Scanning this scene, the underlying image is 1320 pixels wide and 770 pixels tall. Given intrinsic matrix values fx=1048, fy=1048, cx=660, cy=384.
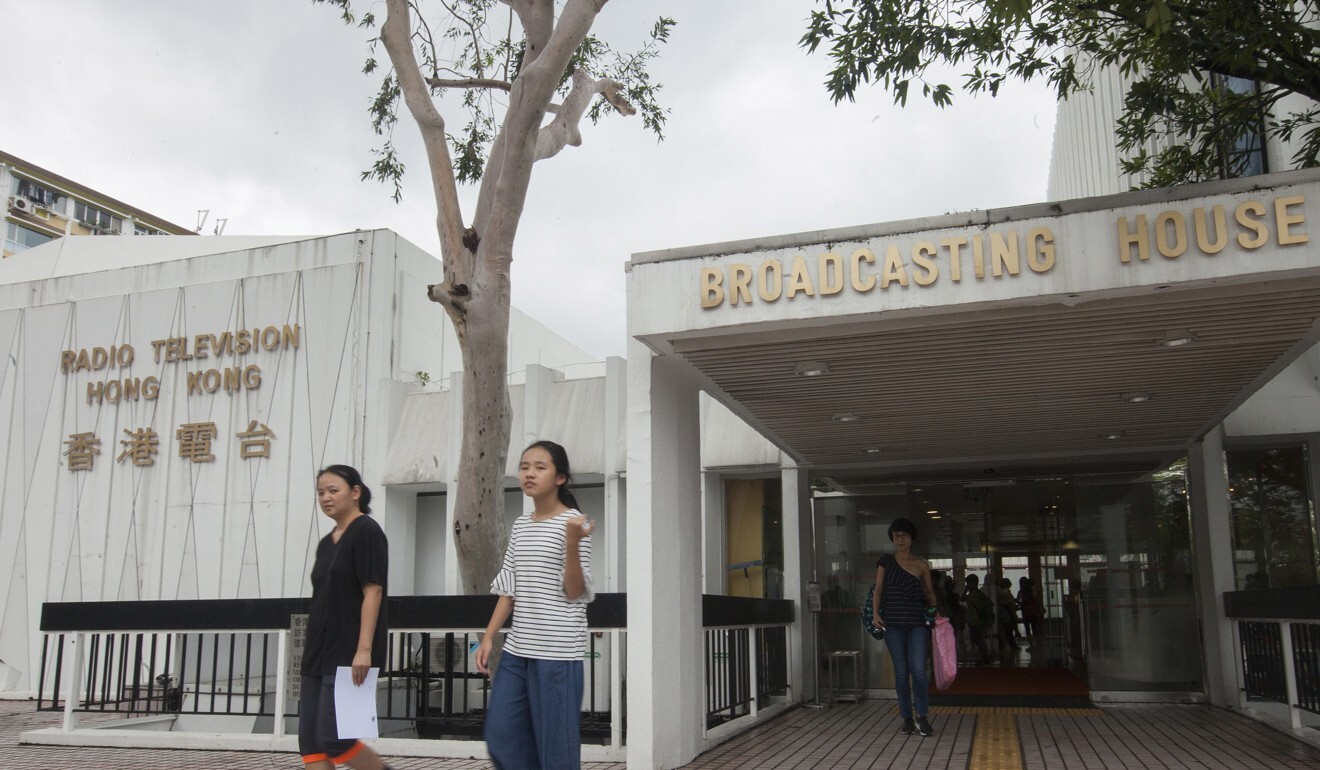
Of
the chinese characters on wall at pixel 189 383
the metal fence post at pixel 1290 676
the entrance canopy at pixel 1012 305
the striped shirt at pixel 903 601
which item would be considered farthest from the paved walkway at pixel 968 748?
the chinese characters on wall at pixel 189 383

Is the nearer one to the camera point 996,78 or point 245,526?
point 996,78

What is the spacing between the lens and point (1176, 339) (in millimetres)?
6480

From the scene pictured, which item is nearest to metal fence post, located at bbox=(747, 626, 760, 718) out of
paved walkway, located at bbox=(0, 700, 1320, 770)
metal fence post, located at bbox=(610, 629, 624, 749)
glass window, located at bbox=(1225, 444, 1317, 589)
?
paved walkway, located at bbox=(0, 700, 1320, 770)

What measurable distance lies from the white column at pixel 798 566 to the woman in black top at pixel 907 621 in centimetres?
274

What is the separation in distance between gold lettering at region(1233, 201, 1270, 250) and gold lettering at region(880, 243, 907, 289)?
166 centimetres

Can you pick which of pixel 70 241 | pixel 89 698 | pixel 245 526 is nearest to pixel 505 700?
pixel 89 698

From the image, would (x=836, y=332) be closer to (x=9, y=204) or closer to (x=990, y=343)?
(x=990, y=343)

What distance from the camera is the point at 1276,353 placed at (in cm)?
689

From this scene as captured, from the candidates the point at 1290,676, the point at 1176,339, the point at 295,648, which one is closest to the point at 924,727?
the point at 1290,676

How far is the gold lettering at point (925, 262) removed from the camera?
5.75m

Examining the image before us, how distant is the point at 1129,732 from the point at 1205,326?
3.51m

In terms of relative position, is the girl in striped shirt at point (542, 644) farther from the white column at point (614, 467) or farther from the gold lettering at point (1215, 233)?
the white column at point (614, 467)

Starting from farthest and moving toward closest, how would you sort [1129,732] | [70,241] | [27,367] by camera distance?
[70,241] < [27,367] < [1129,732]

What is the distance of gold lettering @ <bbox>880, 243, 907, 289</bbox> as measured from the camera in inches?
229
